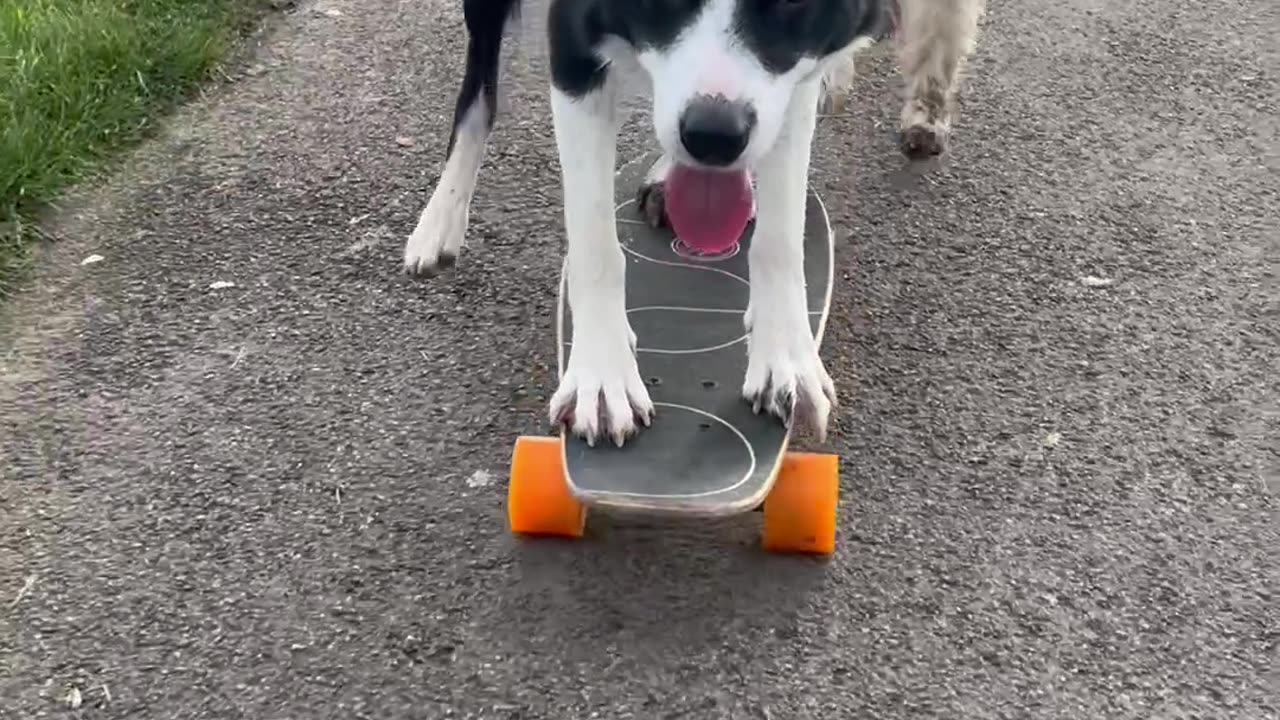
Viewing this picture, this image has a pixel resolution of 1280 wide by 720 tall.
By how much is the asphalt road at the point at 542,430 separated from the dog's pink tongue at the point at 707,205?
461mm

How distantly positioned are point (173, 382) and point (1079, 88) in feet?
7.88

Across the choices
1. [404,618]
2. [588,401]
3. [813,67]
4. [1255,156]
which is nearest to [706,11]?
[813,67]

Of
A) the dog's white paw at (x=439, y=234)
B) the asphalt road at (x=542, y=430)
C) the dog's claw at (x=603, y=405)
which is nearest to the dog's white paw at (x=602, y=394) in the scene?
the dog's claw at (x=603, y=405)

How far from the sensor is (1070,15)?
3.70 metres

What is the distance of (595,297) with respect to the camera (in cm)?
194

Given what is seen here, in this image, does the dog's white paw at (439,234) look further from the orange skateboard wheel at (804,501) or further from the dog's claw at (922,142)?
the dog's claw at (922,142)

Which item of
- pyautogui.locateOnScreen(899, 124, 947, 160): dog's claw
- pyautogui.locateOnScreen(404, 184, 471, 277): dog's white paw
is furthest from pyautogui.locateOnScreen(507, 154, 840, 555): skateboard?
pyautogui.locateOnScreen(899, 124, 947, 160): dog's claw

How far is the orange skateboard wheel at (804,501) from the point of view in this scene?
1.89 m

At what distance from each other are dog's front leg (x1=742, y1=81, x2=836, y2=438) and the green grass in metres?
1.59

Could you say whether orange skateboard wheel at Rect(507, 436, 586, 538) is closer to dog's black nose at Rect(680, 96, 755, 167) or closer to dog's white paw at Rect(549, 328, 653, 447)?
dog's white paw at Rect(549, 328, 653, 447)

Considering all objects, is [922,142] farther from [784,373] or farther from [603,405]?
[603,405]

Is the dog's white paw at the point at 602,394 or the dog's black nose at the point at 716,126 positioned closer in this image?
the dog's black nose at the point at 716,126

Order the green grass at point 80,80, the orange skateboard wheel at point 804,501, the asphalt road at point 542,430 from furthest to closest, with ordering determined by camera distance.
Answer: the green grass at point 80,80
the orange skateboard wheel at point 804,501
the asphalt road at point 542,430

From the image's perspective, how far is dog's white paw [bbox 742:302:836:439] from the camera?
1969 millimetres
